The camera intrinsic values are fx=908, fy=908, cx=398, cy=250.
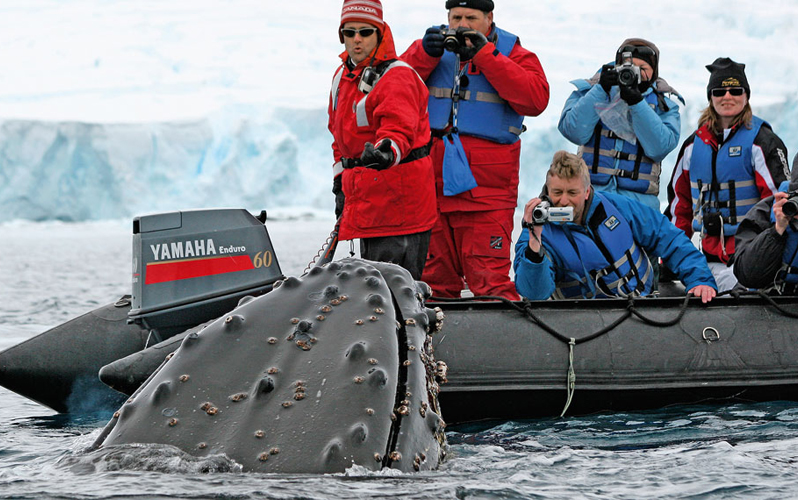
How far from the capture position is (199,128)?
44.8 metres

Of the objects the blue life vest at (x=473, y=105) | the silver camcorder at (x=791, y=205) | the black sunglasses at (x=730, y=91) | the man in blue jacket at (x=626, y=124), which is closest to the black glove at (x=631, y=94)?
the man in blue jacket at (x=626, y=124)

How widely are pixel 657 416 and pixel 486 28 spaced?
261 cm

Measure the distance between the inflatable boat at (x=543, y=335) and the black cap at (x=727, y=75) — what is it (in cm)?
174

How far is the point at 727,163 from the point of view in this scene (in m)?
6.36

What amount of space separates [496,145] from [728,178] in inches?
71.0

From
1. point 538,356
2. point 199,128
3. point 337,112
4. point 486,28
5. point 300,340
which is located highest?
point 199,128

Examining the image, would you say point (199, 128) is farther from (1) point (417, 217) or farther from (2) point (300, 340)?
(2) point (300, 340)

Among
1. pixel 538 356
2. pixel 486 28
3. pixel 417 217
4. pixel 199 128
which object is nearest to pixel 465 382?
pixel 538 356

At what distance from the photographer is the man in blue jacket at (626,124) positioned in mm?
5934

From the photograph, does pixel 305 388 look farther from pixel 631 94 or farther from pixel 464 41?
pixel 631 94

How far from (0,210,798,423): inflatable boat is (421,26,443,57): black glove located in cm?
155

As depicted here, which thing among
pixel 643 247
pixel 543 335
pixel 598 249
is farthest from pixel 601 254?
pixel 543 335

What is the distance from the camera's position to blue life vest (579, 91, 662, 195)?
243 inches

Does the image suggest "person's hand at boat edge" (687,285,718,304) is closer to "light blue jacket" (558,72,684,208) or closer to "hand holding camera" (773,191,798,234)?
"hand holding camera" (773,191,798,234)
